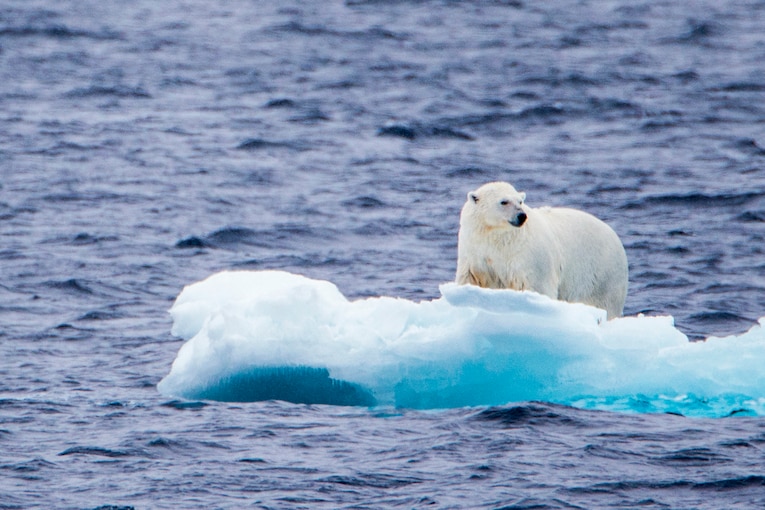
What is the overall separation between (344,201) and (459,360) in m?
6.95

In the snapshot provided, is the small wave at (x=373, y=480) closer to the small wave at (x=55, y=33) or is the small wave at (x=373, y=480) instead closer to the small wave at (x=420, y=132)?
the small wave at (x=420, y=132)

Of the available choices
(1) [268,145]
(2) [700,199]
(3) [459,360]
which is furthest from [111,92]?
(3) [459,360]

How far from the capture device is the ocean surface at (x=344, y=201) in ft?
24.5

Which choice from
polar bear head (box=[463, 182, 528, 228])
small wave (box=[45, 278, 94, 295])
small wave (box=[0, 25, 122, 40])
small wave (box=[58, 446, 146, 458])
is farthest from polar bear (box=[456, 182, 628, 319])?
small wave (box=[0, 25, 122, 40])

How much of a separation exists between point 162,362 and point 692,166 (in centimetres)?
885

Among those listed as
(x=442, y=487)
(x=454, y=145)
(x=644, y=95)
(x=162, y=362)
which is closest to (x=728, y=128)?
(x=644, y=95)

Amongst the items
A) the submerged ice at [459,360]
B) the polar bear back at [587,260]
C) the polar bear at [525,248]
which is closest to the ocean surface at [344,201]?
the submerged ice at [459,360]

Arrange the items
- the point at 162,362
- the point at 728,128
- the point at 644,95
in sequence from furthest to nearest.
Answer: the point at 644,95 → the point at 728,128 → the point at 162,362

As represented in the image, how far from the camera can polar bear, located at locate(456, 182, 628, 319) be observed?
8594mm

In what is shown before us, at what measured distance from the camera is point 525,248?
8.61 m

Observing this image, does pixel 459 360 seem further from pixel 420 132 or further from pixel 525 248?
pixel 420 132

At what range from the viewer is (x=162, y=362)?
9.76 meters

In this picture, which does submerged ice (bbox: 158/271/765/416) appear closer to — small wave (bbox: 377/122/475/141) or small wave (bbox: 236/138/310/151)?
small wave (bbox: 236/138/310/151)

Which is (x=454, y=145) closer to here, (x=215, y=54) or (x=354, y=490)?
(x=215, y=54)
